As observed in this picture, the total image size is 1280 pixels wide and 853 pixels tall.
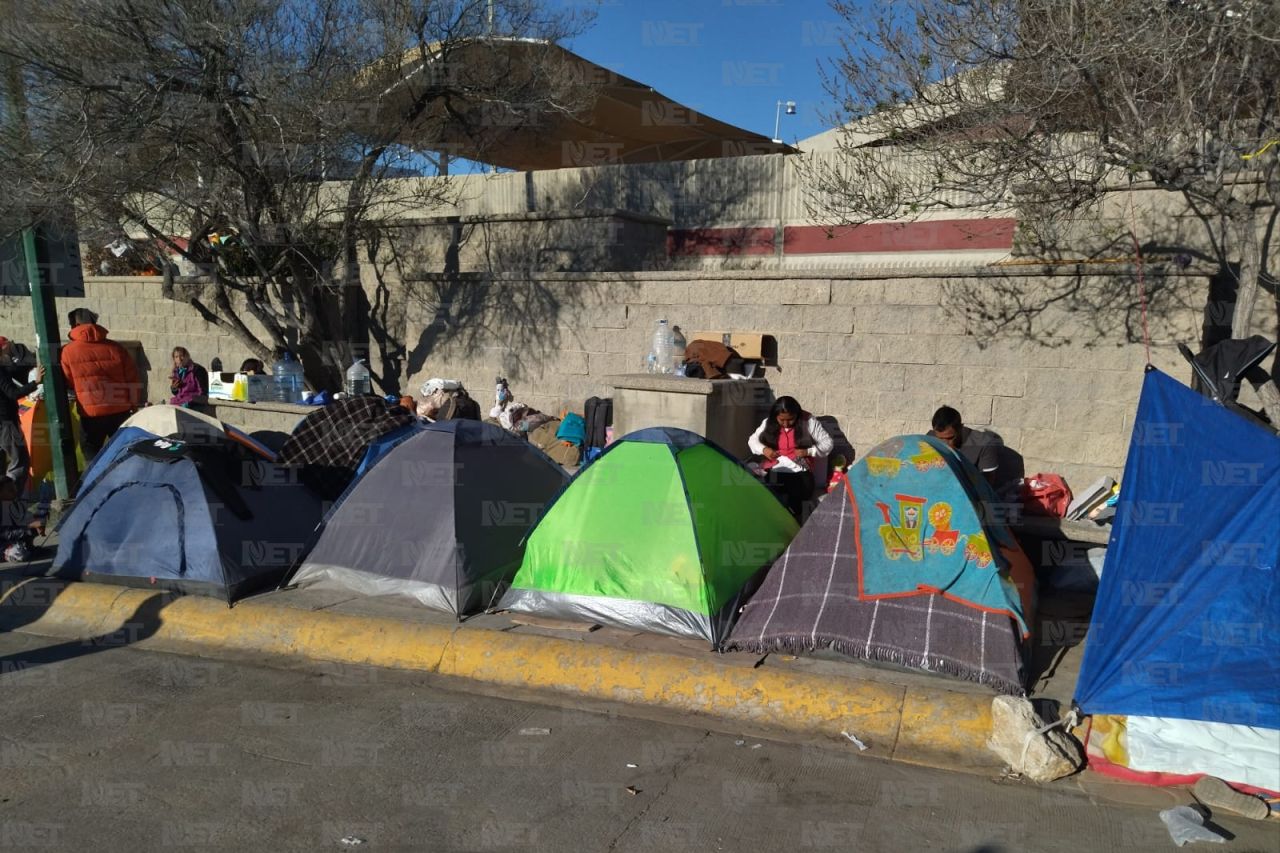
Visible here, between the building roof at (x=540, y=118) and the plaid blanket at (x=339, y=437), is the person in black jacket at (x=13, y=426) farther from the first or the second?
the building roof at (x=540, y=118)

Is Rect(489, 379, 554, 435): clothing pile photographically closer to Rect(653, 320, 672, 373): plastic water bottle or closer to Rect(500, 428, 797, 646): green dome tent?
Rect(653, 320, 672, 373): plastic water bottle

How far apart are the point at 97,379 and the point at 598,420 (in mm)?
5345

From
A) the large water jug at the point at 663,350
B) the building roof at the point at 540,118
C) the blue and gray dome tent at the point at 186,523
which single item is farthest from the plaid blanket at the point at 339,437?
the building roof at the point at 540,118

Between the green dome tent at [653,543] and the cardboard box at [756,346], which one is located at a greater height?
the cardboard box at [756,346]

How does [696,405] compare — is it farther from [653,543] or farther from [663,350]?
[653,543]

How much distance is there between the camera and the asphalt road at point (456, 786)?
12.1ft

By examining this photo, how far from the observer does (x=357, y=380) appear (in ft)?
37.8

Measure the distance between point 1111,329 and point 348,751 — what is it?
6377 millimetres

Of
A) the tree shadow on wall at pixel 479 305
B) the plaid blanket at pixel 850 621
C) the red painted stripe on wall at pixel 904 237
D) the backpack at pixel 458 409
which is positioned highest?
the red painted stripe on wall at pixel 904 237

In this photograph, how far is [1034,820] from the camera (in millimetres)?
3736

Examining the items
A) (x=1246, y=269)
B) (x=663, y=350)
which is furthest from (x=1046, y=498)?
(x=663, y=350)

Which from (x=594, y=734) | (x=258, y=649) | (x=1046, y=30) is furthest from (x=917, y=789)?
(x=1046, y=30)

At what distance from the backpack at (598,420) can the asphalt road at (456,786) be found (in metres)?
4.37

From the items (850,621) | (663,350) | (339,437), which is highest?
(663,350)
